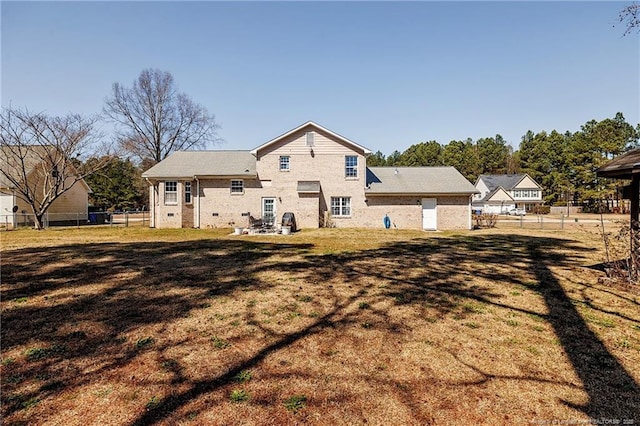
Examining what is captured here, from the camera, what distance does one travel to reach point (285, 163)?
77.8 feet

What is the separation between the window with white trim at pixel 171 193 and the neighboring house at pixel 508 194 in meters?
51.7

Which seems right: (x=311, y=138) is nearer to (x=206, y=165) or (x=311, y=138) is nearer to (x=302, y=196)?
(x=302, y=196)

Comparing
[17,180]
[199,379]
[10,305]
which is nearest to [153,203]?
[17,180]

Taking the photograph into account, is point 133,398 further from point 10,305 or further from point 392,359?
point 10,305

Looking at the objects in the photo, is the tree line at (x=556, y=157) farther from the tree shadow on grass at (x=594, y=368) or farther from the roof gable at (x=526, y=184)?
the tree shadow on grass at (x=594, y=368)

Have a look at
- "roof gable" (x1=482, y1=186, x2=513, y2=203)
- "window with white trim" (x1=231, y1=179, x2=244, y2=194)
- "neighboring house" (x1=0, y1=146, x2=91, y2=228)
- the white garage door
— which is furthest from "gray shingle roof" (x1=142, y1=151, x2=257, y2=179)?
"roof gable" (x1=482, y1=186, x2=513, y2=203)

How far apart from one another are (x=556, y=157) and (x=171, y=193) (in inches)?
2854

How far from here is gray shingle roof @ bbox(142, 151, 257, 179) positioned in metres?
23.4

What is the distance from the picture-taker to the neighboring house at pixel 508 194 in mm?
60344

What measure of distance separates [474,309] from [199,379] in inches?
187

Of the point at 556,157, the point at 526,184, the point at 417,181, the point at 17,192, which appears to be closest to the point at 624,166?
the point at 417,181

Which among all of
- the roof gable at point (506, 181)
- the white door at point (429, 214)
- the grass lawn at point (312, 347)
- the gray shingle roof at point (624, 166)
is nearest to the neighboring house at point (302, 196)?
the white door at point (429, 214)

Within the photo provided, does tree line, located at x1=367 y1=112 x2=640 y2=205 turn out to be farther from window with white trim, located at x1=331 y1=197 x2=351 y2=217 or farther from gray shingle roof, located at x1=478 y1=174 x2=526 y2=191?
window with white trim, located at x1=331 y1=197 x2=351 y2=217

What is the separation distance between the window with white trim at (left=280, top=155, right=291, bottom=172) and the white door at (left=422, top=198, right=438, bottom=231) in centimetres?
995
